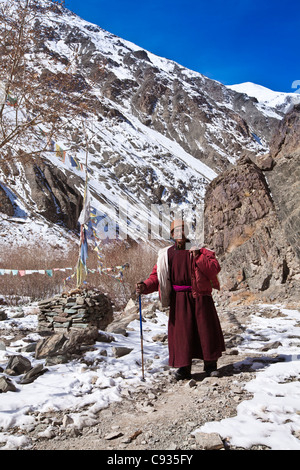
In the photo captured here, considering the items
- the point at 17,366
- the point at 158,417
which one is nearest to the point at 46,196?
the point at 17,366

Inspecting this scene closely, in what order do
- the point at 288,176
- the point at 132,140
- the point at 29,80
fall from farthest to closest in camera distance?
the point at 132,140 < the point at 288,176 < the point at 29,80

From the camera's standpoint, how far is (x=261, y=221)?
11078mm

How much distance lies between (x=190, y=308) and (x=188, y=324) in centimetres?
18

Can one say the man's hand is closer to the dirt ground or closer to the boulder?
the dirt ground

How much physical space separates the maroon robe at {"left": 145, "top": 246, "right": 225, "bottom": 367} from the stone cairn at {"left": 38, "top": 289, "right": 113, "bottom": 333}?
3449 mm

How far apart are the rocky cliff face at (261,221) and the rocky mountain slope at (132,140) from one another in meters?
1.60

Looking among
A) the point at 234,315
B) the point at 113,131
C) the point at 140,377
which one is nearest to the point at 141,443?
the point at 140,377

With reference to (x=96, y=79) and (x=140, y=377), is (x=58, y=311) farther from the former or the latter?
(x=96, y=79)

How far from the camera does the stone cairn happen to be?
22.9 ft

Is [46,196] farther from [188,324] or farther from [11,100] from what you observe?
[188,324]

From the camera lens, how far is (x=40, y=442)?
2525mm

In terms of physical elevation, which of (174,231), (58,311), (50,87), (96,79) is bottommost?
(58,311)
